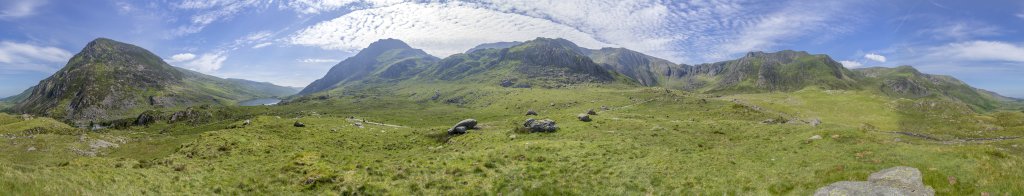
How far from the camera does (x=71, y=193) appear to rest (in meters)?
21.0

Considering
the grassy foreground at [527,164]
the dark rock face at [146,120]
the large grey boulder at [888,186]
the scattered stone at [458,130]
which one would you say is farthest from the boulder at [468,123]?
the dark rock face at [146,120]

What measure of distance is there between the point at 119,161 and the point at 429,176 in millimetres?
26077

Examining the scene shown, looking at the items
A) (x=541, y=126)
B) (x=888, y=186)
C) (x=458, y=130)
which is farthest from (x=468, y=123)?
(x=888, y=186)

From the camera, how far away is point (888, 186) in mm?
22266

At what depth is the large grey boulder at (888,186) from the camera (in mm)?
21469

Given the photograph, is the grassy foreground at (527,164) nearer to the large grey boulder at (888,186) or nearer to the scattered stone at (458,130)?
the large grey boulder at (888,186)

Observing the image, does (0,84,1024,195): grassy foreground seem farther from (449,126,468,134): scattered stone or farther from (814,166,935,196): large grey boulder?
(449,126,468,134): scattered stone

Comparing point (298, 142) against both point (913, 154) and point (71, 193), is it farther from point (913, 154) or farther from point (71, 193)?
point (913, 154)

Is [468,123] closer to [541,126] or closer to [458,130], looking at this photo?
[458,130]

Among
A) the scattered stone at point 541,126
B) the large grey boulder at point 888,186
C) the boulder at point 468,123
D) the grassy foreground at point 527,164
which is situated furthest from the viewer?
the boulder at point 468,123

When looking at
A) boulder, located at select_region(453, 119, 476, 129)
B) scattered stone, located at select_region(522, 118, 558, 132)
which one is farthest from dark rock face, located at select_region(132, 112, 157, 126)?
scattered stone, located at select_region(522, 118, 558, 132)

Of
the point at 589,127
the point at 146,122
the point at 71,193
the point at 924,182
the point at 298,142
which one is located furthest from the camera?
the point at 146,122

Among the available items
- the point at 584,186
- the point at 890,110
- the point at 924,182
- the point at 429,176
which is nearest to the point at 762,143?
the point at 924,182

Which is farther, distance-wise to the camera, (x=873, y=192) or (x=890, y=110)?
(x=890, y=110)
